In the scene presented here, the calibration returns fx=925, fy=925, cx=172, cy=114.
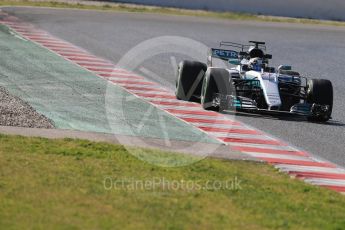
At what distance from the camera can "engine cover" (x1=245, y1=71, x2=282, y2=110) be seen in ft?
55.4

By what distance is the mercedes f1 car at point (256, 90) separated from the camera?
17.0 meters

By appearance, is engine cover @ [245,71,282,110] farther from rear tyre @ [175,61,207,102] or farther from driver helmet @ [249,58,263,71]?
rear tyre @ [175,61,207,102]

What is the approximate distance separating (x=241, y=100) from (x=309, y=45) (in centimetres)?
1736

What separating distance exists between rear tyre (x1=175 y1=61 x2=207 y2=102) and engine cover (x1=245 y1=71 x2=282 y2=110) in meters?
1.01

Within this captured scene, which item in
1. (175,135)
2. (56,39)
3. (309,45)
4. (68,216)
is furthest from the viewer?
(309,45)

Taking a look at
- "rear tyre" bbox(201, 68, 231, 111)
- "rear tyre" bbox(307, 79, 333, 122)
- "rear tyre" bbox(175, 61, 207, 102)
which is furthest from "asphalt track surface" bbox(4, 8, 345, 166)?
"rear tyre" bbox(175, 61, 207, 102)

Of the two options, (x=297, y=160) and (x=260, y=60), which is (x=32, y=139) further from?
(x=260, y=60)

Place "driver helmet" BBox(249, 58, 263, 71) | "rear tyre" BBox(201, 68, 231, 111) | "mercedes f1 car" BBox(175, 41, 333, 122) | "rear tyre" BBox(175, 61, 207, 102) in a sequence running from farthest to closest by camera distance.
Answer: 1. "rear tyre" BBox(175, 61, 207, 102)
2. "driver helmet" BBox(249, 58, 263, 71)
3. "rear tyre" BBox(201, 68, 231, 111)
4. "mercedes f1 car" BBox(175, 41, 333, 122)

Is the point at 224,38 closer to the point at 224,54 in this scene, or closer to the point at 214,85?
the point at 224,54

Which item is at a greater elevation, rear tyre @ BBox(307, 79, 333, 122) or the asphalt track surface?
rear tyre @ BBox(307, 79, 333, 122)

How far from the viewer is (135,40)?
100 feet

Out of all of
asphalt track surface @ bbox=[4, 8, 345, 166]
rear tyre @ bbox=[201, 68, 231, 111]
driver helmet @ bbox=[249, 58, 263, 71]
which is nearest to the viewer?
asphalt track surface @ bbox=[4, 8, 345, 166]

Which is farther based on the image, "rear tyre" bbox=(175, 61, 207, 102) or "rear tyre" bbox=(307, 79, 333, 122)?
"rear tyre" bbox=(175, 61, 207, 102)

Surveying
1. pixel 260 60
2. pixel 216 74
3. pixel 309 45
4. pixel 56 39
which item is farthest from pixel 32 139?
pixel 309 45
